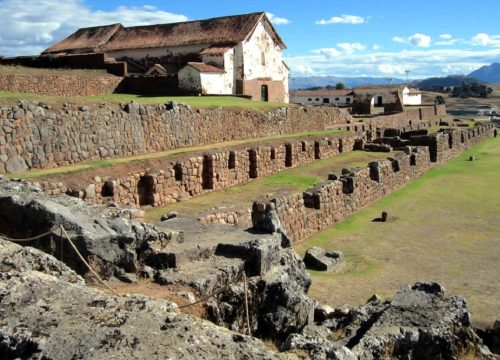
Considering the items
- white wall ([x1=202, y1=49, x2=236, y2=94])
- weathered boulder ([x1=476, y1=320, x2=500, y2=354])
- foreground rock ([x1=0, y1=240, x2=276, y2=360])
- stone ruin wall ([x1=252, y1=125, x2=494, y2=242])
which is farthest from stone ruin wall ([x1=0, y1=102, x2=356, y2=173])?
white wall ([x1=202, y1=49, x2=236, y2=94])

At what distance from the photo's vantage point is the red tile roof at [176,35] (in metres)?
→ 43.6

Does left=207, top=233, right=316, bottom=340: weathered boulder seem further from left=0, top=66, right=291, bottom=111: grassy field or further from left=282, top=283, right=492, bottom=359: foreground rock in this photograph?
left=0, top=66, right=291, bottom=111: grassy field

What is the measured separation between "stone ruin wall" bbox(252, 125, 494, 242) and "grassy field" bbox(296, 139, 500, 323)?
1.23 ft

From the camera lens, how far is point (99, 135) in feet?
60.5

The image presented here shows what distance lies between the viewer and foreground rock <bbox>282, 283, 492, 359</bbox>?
23.2ft

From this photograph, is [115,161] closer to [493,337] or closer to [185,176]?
[185,176]

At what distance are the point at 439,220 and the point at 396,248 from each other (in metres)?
3.75

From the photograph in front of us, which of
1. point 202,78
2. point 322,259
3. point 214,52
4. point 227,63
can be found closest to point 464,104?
point 227,63

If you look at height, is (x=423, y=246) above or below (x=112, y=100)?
below

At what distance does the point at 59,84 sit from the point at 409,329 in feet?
80.5

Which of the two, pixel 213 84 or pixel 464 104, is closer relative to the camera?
pixel 213 84

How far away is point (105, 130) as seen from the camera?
18703mm

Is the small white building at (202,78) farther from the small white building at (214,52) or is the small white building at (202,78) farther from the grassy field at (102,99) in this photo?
the grassy field at (102,99)

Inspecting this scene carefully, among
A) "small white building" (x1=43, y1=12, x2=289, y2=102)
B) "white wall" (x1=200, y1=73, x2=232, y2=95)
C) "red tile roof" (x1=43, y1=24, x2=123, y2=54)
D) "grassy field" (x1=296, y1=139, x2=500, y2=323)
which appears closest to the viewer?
"grassy field" (x1=296, y1=139, x2=500, y2=323)
